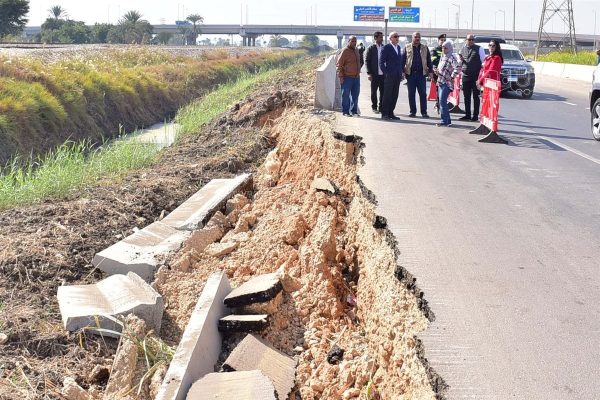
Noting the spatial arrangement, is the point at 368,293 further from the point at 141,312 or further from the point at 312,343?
the point at 141,312

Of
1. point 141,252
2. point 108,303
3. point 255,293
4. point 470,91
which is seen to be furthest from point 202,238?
point 470,91

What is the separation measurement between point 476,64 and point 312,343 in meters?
10.4

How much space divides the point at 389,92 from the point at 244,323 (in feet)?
32.0

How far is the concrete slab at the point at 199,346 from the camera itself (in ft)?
16.3

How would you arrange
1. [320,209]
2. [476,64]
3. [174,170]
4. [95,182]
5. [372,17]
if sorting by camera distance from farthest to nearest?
[372,17]
[476,64]
[174,170]
[95,182]
[320,209]

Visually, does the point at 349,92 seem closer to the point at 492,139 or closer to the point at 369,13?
the point at 492,139

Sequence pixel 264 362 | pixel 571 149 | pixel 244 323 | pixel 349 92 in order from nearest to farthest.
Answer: pixel 264 362, pixel 244 323, pixel 571 149, pixel 349 92

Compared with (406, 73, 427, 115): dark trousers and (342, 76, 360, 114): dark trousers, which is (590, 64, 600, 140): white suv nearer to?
(406, 73, 427, 115): dark trousers

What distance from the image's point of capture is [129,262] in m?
7.76

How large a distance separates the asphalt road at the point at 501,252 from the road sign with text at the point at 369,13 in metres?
74.2

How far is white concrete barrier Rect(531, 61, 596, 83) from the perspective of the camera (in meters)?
33.9

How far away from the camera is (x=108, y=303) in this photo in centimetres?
653

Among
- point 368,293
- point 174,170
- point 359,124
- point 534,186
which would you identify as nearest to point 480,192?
point 534,186

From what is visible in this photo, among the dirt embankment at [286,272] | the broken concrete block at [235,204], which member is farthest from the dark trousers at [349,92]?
the broken concrete block at [235,204]
